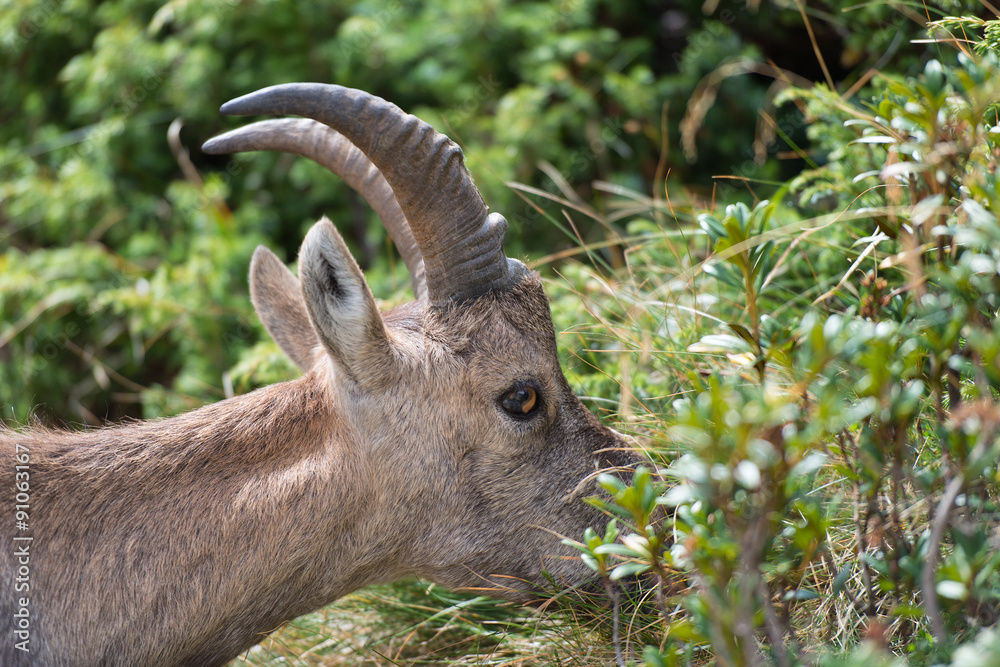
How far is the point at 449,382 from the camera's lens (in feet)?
10.1

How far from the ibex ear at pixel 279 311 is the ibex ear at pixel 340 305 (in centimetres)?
94

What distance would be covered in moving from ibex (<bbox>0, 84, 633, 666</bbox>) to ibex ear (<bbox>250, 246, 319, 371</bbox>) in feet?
2.02

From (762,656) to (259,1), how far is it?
20.0 feet

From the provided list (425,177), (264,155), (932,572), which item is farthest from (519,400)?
(264,155)

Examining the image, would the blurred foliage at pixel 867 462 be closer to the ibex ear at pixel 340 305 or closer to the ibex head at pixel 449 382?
the ibex head at pixel 449 382

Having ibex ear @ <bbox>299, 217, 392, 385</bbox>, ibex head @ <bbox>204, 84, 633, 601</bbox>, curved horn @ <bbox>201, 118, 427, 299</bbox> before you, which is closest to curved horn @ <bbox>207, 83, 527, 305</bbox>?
ibex head @ <bbox>204, 84, 633, 601</bbox>

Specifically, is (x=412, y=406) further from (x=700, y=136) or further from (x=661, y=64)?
(x=661, y=64)

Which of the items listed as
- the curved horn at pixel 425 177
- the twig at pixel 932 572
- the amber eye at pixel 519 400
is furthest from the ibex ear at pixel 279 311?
the twig at pixel 932 572

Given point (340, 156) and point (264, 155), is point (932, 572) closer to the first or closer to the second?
point (340, 156)

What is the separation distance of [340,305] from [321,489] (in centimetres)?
65

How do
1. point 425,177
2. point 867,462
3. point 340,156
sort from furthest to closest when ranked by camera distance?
point 340,156
point 425,177
point 867,462

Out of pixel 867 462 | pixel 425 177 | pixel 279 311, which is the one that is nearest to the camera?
pixel 867 462

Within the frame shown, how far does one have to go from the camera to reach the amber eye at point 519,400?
312 centimetres

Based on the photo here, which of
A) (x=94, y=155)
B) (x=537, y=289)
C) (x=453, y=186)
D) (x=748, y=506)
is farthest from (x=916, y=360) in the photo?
(x=94, y=155)
